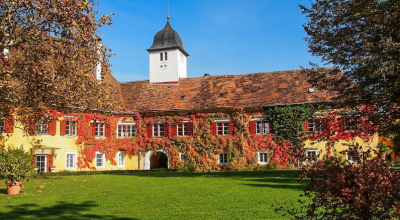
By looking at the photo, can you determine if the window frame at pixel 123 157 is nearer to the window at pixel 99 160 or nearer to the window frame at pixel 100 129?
the window at pixel 99 160

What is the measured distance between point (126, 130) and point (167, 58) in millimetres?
8585

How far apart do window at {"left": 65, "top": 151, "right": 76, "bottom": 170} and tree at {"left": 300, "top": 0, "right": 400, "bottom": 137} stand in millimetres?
19261

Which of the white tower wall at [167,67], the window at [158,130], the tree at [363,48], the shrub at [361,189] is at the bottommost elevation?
the shrub at [361,189]

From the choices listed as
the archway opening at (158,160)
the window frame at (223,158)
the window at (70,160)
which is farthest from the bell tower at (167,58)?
the window at (70,160)

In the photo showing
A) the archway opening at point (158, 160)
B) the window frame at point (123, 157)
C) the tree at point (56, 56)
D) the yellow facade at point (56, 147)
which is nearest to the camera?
the tree at point (56, 56)

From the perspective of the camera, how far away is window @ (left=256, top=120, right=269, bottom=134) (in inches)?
1081

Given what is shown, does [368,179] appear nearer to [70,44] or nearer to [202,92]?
[70,44]

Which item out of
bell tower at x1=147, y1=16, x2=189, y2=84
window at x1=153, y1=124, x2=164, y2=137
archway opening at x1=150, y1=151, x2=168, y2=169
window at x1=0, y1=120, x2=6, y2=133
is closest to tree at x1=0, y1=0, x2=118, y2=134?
window at x1=0, y1=120, x2=6, y2=133

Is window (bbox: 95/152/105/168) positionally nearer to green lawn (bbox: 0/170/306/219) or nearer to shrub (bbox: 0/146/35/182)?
green lawn (bbox: 0/170/306/219)

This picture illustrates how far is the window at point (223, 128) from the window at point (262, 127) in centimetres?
242

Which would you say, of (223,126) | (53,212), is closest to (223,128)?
(223,126)

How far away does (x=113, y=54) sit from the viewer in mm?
11688

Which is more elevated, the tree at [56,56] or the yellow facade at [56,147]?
the tree at [56,56]

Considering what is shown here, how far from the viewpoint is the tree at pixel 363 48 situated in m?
11.5
